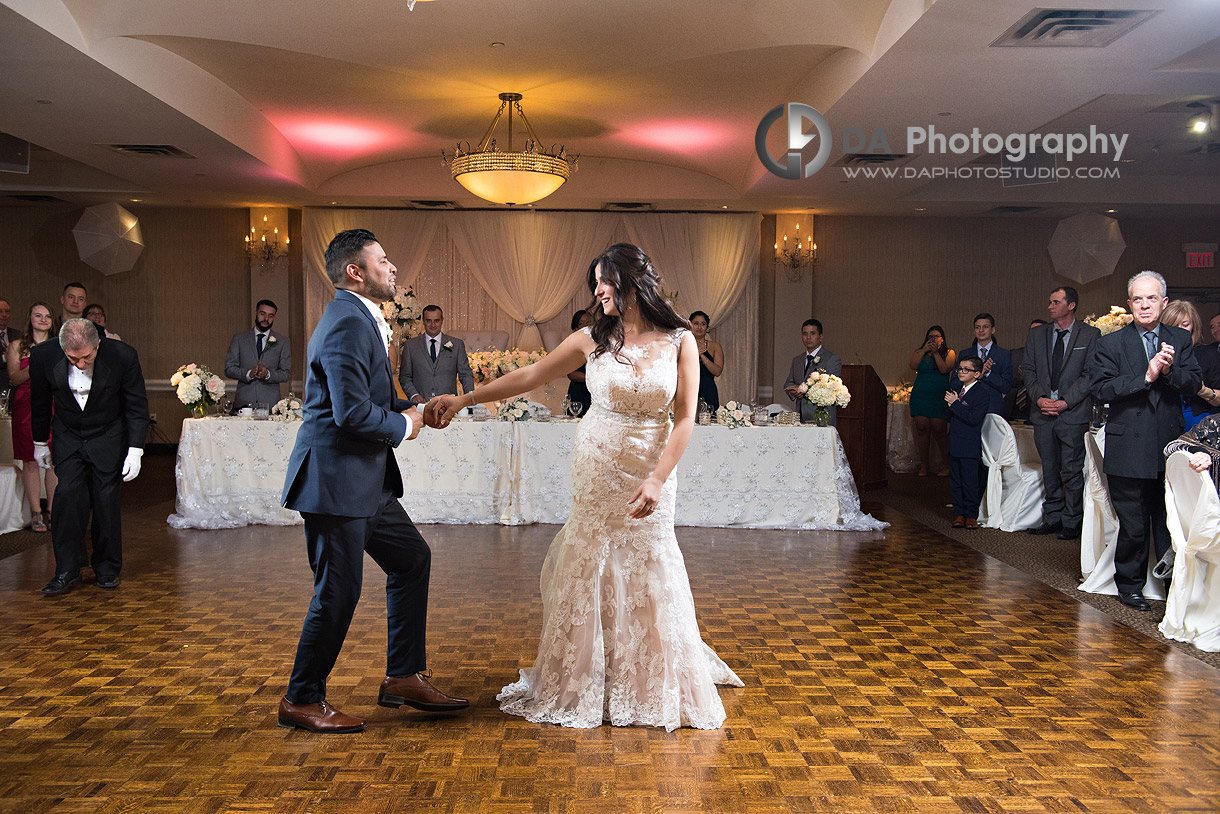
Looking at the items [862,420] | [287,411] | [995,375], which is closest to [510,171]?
[287,411]

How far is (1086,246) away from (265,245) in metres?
10.7

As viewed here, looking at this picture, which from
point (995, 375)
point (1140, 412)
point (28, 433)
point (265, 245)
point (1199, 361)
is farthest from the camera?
point (265, 245)

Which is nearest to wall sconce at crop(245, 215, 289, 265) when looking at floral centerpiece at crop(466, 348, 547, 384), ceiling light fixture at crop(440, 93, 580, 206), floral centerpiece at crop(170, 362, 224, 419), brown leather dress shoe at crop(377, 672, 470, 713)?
ceiling light fixture at crop(440, 93, 580, 206)

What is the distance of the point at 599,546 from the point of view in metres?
3.32

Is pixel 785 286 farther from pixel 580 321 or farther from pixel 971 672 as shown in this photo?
pixel 971 672

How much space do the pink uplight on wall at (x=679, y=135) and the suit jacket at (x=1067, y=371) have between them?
12.4 feet

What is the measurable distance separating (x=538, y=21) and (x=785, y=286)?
6.84 metres

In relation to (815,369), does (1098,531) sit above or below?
below

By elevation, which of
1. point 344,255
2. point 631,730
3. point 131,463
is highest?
point 344,255

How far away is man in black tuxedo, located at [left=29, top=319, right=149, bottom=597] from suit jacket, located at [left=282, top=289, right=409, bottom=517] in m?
2.70

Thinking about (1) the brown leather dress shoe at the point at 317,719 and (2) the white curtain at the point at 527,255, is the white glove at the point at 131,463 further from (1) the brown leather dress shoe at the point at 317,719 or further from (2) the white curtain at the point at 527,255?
(2) the white curtain at the point at 527,255

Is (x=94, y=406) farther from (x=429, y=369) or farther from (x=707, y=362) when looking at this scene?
(x=707, y=362)

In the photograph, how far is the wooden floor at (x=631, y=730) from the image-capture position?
108 inches

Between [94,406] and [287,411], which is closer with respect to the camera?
[94,406]
